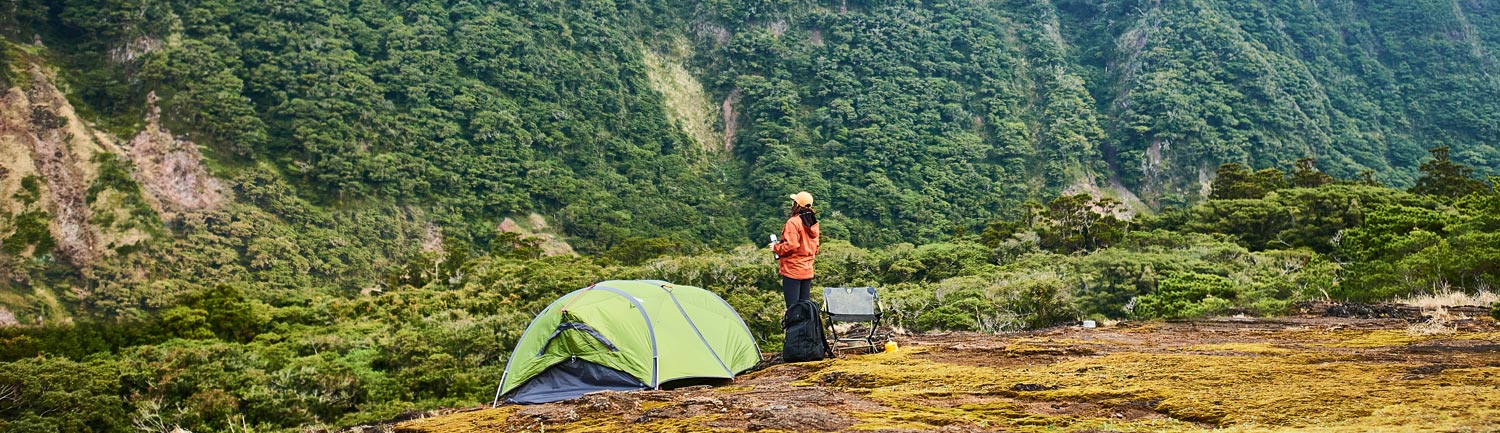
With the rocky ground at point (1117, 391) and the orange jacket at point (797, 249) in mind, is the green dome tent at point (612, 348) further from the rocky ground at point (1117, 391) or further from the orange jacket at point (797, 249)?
the orange jacket at point (797, 249)

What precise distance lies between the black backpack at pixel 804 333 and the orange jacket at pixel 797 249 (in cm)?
35

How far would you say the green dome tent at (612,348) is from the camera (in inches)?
352

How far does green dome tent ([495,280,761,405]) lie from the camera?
29.4 ft

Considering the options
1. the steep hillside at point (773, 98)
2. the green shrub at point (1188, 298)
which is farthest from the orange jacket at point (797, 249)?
the steep hillside at point (773, 98)

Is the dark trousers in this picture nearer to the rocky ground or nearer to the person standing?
the person standing

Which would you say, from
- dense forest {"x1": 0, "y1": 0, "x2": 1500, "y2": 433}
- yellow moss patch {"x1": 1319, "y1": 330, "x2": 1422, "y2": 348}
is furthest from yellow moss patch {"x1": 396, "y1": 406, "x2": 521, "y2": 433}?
yellow moss patch {"x1": 1319, "y1": 330, "x2": 1422, "y2": 348}

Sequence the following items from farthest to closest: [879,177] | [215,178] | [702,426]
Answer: [879,177] < [215,178] < [702,426]

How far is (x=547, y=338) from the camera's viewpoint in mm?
9250

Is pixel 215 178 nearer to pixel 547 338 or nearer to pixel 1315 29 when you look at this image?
pixel 547 338

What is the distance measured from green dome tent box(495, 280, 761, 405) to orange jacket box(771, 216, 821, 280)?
983 millimetres

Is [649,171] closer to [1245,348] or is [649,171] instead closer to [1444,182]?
[1444,182]

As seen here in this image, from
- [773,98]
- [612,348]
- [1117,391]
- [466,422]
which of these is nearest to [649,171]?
[773,98]

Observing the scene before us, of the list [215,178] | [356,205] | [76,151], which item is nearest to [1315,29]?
[356,205]

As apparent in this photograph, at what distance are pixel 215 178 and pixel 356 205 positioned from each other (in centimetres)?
688
